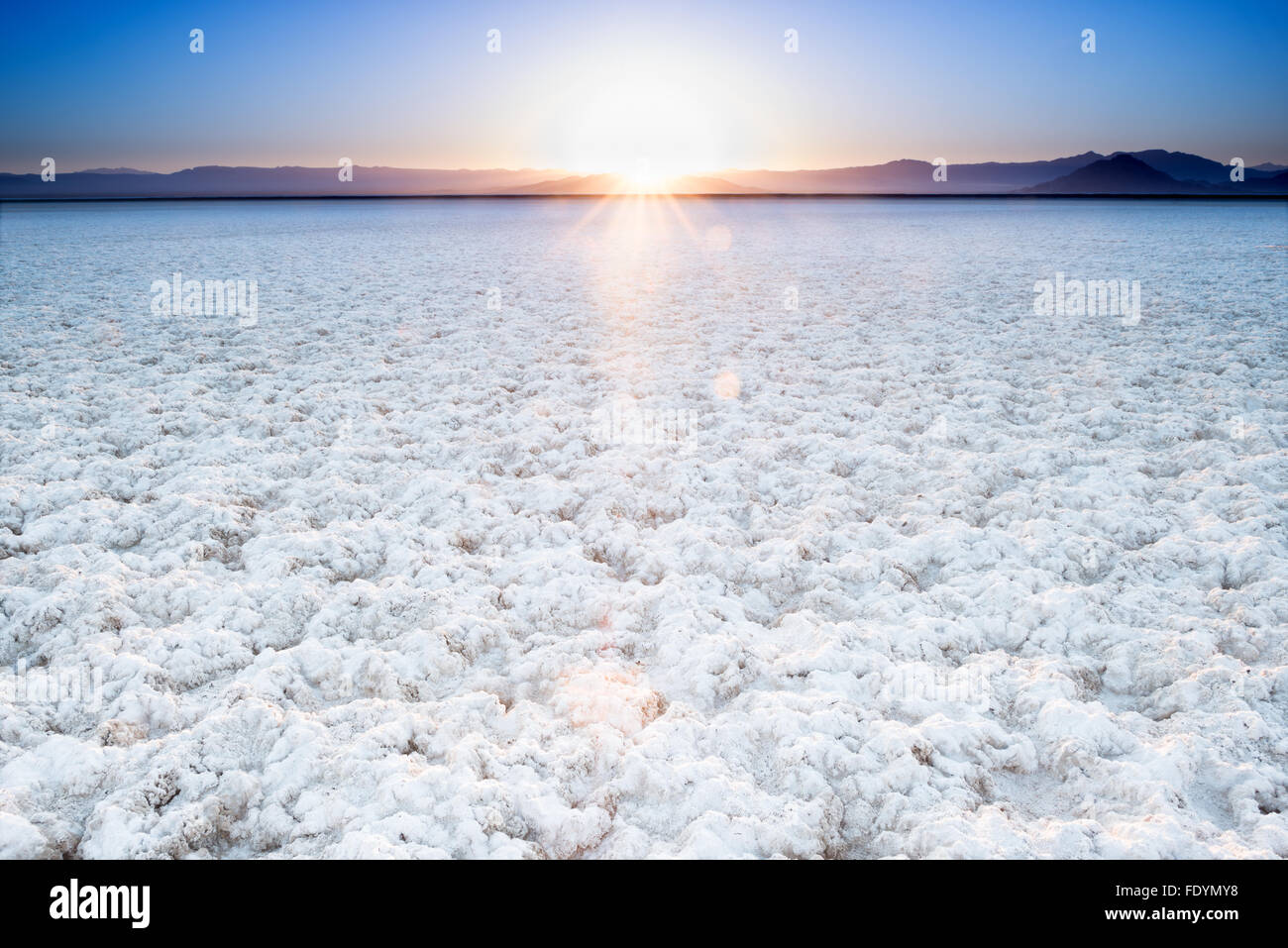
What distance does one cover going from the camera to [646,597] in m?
4.93

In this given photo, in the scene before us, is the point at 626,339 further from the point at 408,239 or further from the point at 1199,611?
the point at 408,239

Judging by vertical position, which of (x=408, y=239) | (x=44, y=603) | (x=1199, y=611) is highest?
(x=408, y=239)

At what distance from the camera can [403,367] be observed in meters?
9.90

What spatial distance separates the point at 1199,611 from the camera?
180 inches

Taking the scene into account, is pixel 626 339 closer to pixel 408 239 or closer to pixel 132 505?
pixel 132 505

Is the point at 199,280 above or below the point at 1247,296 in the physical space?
above

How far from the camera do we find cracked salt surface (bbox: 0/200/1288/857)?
328 centimetres

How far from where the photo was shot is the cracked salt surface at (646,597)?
328 centimetres

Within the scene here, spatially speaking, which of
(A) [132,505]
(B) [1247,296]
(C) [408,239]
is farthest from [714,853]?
(C) [408,239]

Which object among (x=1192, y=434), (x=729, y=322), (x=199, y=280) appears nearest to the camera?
(x=1192, y=434)

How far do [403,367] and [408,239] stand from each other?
22.1 metres

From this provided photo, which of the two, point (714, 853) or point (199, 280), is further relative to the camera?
point (199, 280)
